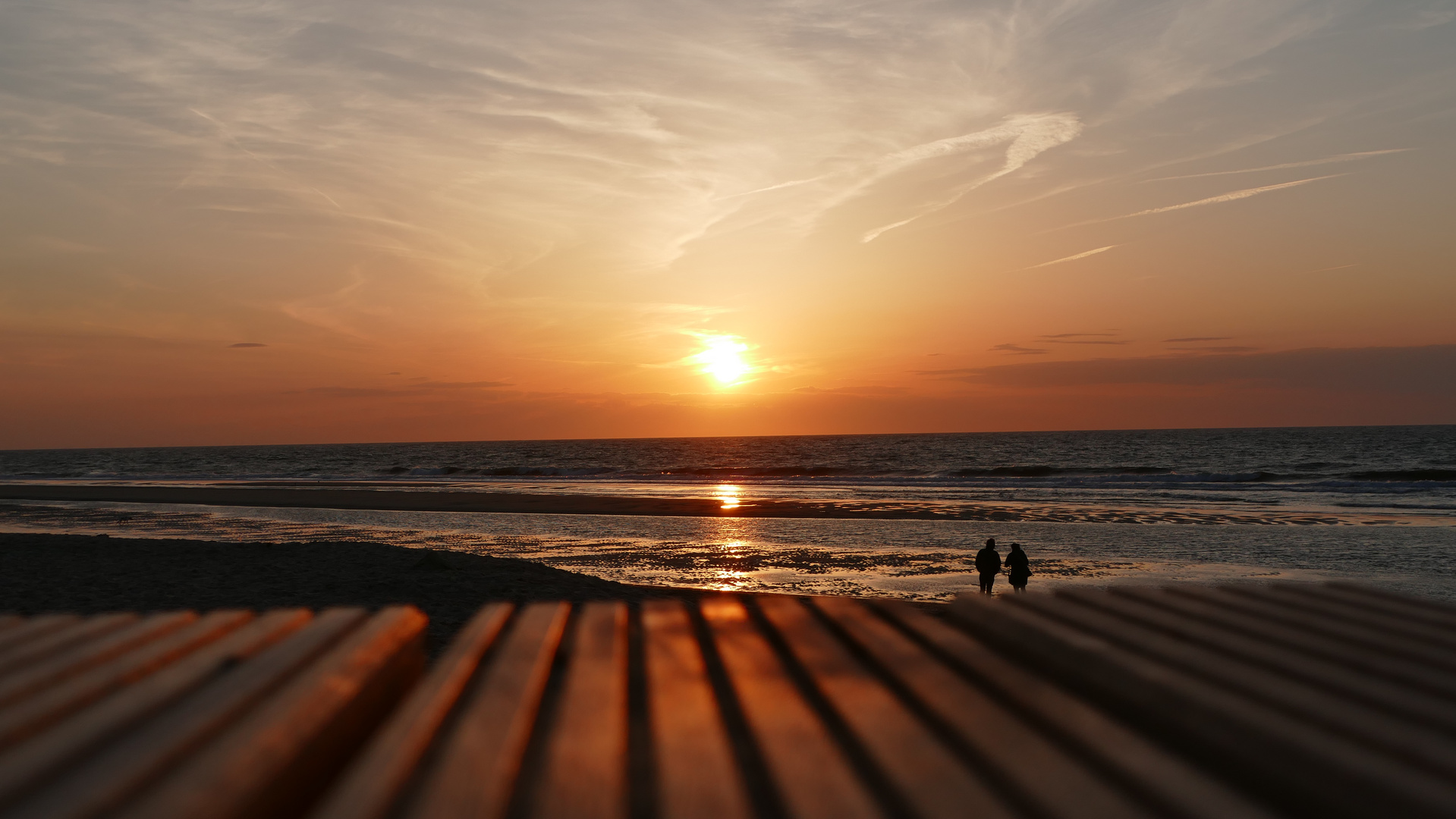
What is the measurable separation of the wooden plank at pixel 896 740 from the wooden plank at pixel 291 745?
1295 mm

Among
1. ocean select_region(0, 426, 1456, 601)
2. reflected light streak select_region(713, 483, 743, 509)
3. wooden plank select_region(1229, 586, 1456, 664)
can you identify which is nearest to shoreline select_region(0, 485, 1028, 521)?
reflected light streak select_region(713, 483, 743, 509)

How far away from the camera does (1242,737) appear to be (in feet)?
6.27

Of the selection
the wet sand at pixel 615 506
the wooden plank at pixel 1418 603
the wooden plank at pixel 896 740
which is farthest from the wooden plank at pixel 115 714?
the wet sand at pixel 615 506

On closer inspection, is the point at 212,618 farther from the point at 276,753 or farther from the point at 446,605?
the point at 446,605

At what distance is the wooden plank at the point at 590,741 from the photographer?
1625mm

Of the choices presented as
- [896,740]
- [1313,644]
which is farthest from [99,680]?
[1313,644]

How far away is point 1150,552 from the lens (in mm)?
18203

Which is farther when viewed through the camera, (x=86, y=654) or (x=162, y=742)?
(x=86, y=654)

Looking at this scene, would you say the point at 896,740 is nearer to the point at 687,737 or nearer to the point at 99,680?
the point at 687,737

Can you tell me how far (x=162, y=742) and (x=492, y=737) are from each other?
2.34ft

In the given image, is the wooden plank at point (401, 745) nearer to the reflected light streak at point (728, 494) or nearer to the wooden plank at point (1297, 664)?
the wooden plank at point (1297, 664)

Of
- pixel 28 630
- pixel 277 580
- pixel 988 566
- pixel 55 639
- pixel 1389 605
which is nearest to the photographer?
pixel 55 639

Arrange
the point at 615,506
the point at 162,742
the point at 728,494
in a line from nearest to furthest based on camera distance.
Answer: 1. the point at 162,742
2. the point at 615,506
3. the point at 728,494

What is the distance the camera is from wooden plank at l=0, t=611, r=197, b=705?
2322 mm
